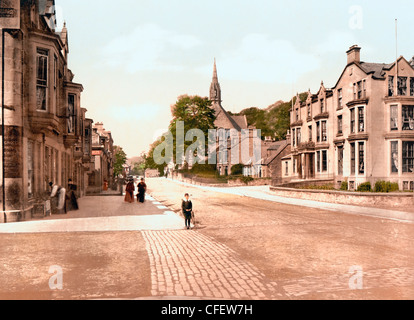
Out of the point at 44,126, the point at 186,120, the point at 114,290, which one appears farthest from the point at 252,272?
the point at 186,120

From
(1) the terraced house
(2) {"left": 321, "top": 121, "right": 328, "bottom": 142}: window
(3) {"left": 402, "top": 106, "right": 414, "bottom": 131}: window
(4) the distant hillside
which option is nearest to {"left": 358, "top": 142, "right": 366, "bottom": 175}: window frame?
(1) the terraced house

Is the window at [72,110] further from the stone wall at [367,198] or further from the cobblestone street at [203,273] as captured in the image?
the stone wall at [367,198]

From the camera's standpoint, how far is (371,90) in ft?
107

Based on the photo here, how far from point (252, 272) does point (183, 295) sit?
1992 mm

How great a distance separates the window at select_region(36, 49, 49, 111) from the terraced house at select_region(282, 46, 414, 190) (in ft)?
88.9

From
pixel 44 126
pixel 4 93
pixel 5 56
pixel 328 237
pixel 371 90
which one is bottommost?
pixel 328 237

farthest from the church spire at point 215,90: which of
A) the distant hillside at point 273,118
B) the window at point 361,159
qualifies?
the window at point 361,159

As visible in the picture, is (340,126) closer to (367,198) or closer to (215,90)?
(367,198)

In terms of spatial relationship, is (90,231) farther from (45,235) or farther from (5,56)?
(5,56)

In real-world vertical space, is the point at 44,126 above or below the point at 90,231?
above

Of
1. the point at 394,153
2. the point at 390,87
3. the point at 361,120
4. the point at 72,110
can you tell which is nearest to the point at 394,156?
the point at 394,153

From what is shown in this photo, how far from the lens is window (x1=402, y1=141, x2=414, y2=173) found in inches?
1248

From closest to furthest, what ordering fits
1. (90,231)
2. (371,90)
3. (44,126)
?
(90,231), (44,126), (371,90)

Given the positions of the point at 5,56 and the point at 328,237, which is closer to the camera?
the point at 328,237
